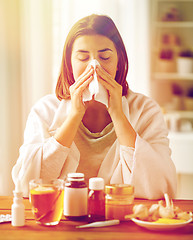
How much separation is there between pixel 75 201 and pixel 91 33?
74 centimetres

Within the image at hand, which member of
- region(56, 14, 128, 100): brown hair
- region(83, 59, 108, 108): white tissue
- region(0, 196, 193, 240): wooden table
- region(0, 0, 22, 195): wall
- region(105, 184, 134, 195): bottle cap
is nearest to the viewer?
region(0, 196, 193, 240): wooden table

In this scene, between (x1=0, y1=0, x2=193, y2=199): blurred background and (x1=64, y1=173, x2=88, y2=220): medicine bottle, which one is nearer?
(x1=64, y1=173, x2=88, y2=220): medicine bottle

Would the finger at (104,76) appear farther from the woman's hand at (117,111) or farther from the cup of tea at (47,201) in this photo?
the cup of tea at (47,201)

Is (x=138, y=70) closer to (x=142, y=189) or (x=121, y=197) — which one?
(x=142, y=189)

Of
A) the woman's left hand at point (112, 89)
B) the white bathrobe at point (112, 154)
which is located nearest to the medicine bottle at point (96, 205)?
the white bathrobe at point (112, 154)

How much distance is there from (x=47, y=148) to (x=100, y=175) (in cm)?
24

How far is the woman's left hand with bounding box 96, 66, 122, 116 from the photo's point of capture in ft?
4.99

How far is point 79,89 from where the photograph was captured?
5.07 feet

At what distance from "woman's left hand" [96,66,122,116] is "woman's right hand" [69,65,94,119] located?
0.04 meters

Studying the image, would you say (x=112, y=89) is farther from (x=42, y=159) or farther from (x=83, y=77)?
(x=42, y=159)

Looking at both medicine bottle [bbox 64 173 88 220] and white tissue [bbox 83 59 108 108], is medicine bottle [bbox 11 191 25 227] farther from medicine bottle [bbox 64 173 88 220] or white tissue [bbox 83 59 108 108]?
white tissue [bbox 83 59 108 108]

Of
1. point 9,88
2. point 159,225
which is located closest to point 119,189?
point 159,225

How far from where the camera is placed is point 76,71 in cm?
161

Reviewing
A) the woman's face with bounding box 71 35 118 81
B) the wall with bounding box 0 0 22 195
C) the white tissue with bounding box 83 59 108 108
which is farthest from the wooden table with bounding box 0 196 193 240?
the wall with bounding box 0 0 22 195
